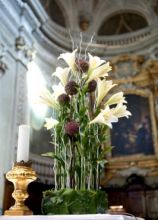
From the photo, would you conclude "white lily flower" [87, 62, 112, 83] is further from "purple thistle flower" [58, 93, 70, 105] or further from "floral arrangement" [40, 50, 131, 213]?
"purple thistle flower" [58, 93, 70, 105]

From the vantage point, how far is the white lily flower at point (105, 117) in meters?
1.57

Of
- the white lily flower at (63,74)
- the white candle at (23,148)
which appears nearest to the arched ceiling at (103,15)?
the white lily flower at (63,74)

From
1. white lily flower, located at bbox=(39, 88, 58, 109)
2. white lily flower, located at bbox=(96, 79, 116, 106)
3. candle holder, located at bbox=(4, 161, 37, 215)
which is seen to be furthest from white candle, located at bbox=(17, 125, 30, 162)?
white lily flower, located at bbox=(96, 79, 116, 106)

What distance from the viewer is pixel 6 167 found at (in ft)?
21.3

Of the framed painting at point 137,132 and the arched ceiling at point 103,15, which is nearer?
the framed painting at point 137,132

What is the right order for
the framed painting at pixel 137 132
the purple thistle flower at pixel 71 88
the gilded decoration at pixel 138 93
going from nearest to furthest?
1. the purple thistle flower at pixel 71 88
2. the gilded decoration at pixel 138 93
3. the framed painting at pixel 137 132

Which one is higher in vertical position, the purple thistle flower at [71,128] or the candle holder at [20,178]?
the purple thistle flower at [71,128]

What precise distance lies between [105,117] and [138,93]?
7.90 meters

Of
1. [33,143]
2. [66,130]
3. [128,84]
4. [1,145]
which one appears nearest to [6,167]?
[1,145]

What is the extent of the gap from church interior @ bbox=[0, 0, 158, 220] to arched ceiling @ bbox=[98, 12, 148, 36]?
1.2 inches

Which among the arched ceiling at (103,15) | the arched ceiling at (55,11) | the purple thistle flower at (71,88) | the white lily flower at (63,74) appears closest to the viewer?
the purple thistle flower at (71,88)

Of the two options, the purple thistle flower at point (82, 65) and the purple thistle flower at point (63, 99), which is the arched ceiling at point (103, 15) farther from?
the purple thistle flower at point (63, 99)

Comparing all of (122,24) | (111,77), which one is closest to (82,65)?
(111,77)

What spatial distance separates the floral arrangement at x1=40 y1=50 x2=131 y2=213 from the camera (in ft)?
5.14
